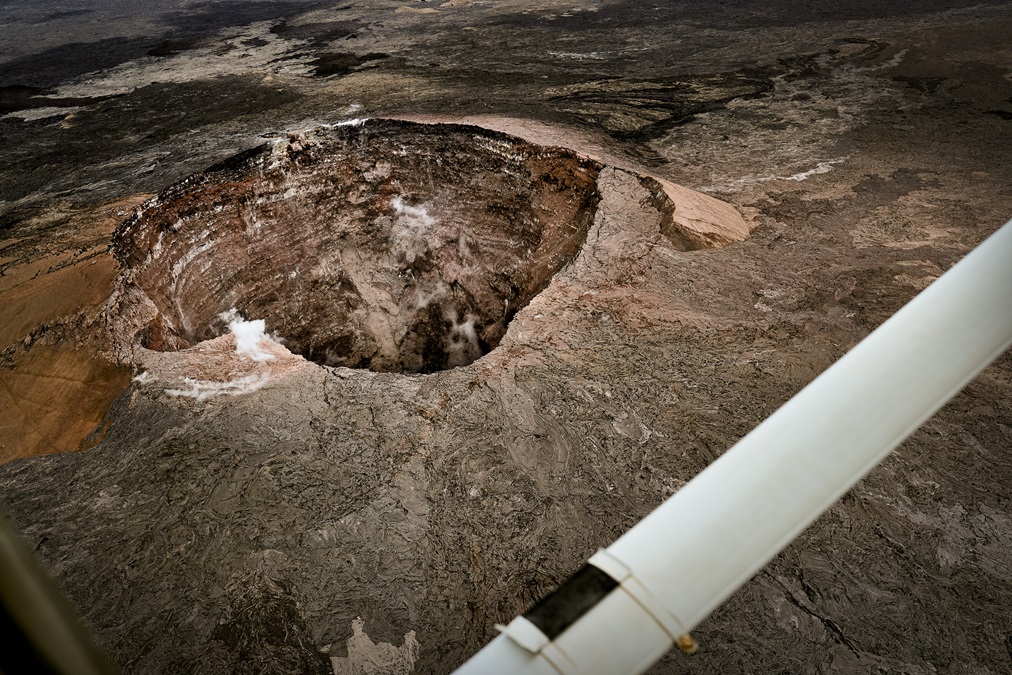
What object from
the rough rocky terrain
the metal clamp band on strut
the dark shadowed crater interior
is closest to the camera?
the metal clamp band on strut

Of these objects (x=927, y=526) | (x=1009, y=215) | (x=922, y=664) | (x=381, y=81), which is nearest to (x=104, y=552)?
(x=922, y=664)

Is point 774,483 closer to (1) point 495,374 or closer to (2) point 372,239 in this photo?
(1) point 495,374

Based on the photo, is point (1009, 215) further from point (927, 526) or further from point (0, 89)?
point (0, 89)

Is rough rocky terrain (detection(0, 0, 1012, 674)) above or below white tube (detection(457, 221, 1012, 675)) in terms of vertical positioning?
below

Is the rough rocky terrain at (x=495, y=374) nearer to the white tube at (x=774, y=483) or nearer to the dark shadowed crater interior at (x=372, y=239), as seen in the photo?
the dark shadowed crater interior at (x=372, y=239)

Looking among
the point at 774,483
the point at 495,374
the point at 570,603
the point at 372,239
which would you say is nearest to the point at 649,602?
the point at 570,603

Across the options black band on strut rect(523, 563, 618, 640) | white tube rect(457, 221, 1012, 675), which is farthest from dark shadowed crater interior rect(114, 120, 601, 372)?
black band on strut rect(523, 563, 618, 640)

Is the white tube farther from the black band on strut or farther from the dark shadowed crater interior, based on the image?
the dark shadowed crater interior
